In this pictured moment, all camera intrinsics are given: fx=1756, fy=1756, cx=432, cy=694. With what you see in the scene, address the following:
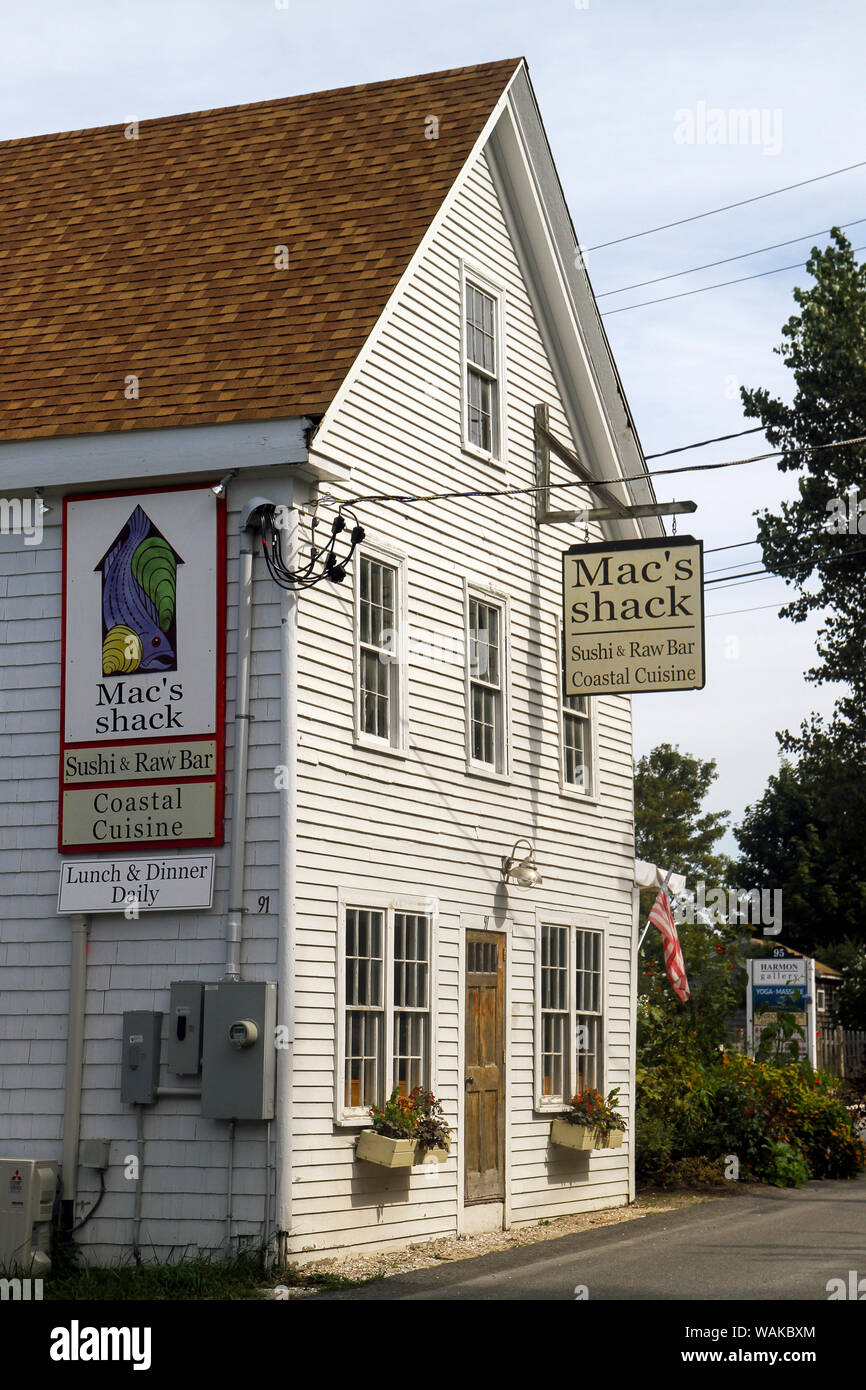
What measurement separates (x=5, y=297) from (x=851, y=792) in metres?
22.4

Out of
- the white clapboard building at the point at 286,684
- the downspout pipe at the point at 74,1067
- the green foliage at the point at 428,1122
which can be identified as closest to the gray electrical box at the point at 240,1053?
the white clapboard building at the point at 286,684

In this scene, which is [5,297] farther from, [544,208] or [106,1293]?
[106,1293]

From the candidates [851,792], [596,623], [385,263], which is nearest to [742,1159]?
[596,623]

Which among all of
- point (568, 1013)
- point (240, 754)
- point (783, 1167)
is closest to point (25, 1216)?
point (240, 754)

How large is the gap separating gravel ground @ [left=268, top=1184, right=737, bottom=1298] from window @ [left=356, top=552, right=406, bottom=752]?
404 cm

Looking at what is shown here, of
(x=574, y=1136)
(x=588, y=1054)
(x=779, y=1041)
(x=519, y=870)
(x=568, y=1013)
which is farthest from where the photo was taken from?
(x=779, y=1041)

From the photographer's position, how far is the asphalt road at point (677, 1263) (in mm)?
11609

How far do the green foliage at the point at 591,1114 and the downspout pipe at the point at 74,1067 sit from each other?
6.03 m

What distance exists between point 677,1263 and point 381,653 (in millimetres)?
5340

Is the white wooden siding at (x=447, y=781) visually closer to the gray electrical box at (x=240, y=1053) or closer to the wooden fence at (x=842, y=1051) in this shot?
the gray electrical box at (x=240, y=1053)

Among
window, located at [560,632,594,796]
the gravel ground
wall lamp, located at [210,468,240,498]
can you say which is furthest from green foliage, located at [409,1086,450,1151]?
wall lamp, located at [210,468,240,498]

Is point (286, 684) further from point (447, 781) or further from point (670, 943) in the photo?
point (670, 943)

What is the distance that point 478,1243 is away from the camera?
49.0ft

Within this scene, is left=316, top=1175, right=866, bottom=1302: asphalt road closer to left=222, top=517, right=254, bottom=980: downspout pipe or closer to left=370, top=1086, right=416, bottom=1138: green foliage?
left=370, top=1086, right=416, bottom=1138: green foliage
